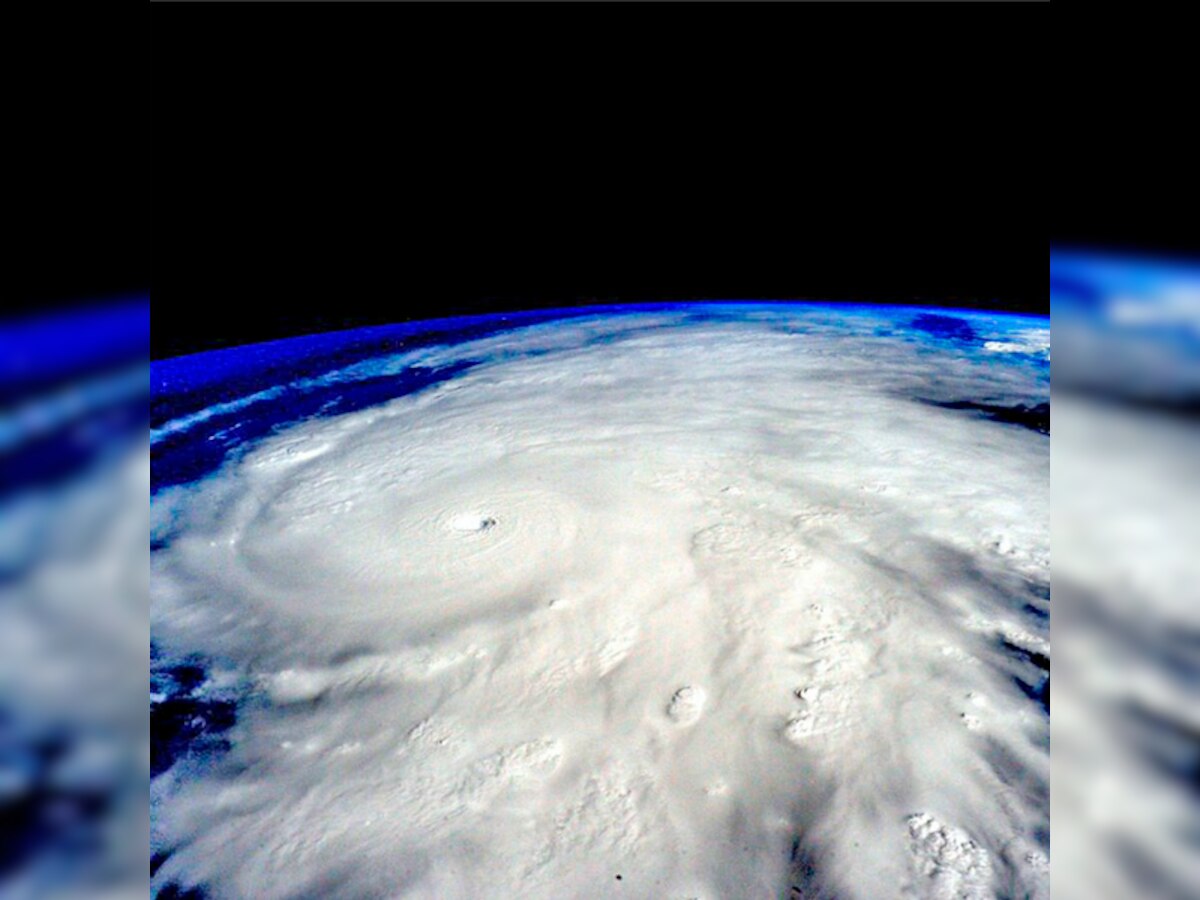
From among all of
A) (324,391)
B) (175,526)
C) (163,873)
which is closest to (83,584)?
(163,873)

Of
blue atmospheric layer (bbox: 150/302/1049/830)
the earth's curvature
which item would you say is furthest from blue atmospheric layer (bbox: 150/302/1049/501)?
the earth's curvature

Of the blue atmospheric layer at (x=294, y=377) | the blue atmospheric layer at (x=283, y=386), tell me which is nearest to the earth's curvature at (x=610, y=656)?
the blue atmospheric layer at (x=283, y=386)

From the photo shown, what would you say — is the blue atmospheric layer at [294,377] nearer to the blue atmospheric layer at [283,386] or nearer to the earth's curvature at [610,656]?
the blue atmospheric layer at [283,386]

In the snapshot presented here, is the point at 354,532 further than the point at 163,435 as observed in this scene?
No

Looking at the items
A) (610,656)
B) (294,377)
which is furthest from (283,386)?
(610,656)

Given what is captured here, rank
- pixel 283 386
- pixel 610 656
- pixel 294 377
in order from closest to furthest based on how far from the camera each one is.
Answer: pixel 610 656 → pixel 283 386 → pixel 294 377

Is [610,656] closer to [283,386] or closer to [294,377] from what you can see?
[283,386]

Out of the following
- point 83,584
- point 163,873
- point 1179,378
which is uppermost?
point 1179,378

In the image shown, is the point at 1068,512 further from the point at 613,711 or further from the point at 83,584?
the point at 613,711

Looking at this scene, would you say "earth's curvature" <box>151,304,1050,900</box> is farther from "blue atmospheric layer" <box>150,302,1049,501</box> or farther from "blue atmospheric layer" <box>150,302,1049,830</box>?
"blue atmospheric layer" <box>150,302,1049,501</box>
